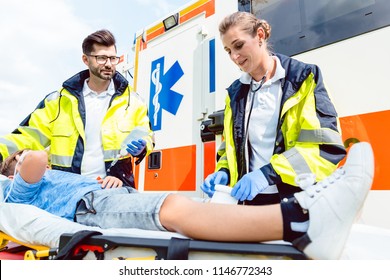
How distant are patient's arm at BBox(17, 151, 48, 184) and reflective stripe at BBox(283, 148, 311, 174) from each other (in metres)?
1.16

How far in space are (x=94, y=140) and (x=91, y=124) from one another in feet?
0.36

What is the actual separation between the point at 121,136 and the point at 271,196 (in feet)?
3.39

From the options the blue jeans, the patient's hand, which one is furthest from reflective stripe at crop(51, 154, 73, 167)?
the blue jeans

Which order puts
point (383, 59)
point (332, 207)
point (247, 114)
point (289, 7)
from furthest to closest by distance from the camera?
point (289, 7) < point (247, 114) < point (383, 59) < point (332, 207)

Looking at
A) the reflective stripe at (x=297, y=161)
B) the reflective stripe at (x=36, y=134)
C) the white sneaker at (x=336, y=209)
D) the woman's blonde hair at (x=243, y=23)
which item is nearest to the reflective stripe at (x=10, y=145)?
the reflective stripe at (x=36, y=134)

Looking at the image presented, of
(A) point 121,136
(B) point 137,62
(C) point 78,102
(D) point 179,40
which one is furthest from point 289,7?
(B) point 137,62

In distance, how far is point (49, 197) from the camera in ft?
5.25

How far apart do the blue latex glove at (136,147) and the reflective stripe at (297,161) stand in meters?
0.90

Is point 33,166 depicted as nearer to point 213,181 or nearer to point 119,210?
point 119,210

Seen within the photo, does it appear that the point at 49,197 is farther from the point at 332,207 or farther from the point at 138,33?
the point at 138,33

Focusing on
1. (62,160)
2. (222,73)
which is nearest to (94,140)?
(62,160)

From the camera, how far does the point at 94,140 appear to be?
1.94m

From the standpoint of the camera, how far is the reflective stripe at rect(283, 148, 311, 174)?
1251 mm

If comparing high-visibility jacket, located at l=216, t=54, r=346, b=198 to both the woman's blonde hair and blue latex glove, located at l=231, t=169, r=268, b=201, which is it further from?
the woman's blonde hair
